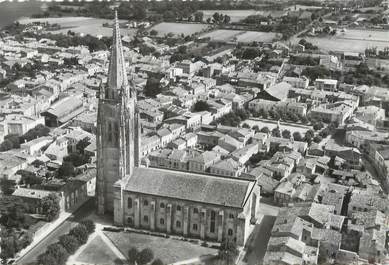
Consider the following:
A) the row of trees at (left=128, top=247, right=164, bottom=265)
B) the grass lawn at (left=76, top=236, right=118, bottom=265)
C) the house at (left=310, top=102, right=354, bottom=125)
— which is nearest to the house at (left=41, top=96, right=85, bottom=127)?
the grass lawn at (left=76, top=236, right=118, bottom=265)

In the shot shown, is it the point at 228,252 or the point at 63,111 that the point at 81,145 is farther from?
the point at 228,252

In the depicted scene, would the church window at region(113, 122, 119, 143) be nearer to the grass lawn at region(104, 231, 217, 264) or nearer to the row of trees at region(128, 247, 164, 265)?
the grass lawn at region(104, 231, 217, 264)

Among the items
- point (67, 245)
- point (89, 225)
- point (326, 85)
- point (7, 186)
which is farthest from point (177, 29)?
point (67, 245)

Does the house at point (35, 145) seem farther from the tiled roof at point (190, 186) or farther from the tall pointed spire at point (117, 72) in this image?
the tall pointed spire at point (117, 72)

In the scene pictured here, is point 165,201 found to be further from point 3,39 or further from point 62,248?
point 3,39

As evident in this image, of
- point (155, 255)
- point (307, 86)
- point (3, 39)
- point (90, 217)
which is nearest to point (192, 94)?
point (307, 86)
